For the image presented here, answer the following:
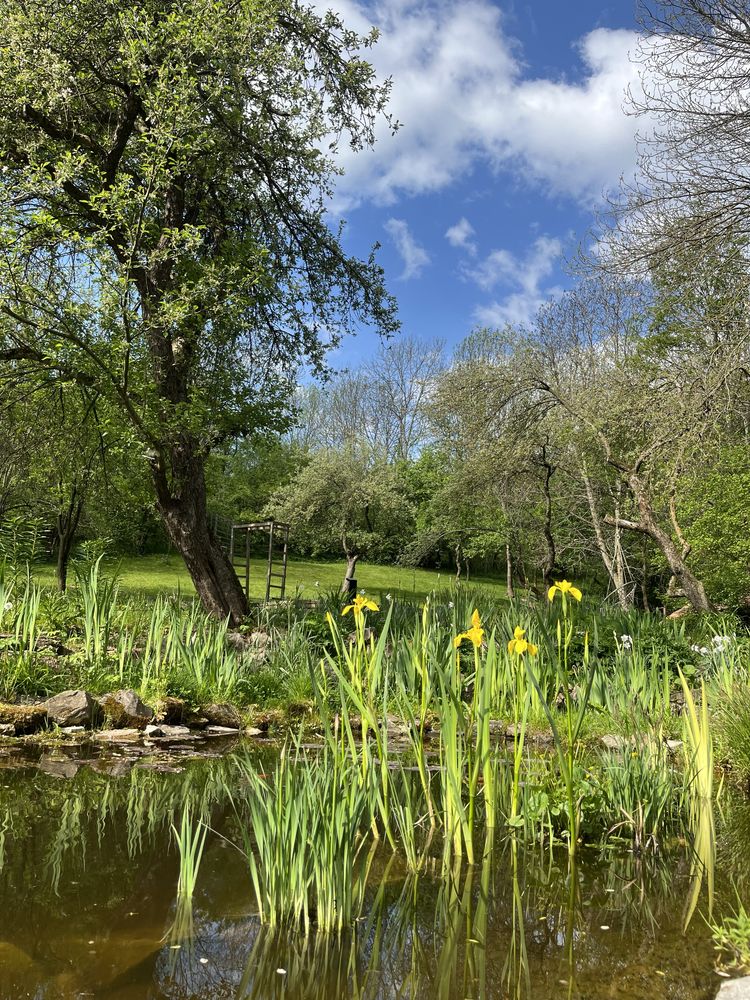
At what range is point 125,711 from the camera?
521 centimetres

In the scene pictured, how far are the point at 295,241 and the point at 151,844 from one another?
10.3m

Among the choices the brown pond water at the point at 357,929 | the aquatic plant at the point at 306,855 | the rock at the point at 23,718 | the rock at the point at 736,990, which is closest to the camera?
the rock at the point at 736,990

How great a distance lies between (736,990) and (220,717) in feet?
14.5

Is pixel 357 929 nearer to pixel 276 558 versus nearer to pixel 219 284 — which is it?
pixel 219 284

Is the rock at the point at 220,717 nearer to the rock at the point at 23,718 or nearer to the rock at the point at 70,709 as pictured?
Answer: the rock at the point at 70,709

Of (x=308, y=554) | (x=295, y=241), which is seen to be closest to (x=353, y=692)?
(x=295, y=241)

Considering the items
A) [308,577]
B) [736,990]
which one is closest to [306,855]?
[736,990]

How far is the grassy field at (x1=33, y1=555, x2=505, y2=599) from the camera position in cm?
2191

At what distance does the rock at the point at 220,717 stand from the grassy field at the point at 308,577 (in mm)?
14107

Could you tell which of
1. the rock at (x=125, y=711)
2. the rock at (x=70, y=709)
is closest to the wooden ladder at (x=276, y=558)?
the rock at (x=125, y=711)

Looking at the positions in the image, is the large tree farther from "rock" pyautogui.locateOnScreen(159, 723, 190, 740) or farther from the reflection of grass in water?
the reflection of grass in water

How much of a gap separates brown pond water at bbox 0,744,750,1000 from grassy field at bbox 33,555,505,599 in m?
16.9

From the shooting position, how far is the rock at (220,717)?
5.67 metres

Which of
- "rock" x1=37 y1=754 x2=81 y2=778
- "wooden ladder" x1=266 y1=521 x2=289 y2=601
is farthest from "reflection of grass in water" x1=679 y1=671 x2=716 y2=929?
"wooden ladder" x1=266 y1=521 x2=289 y2=601
